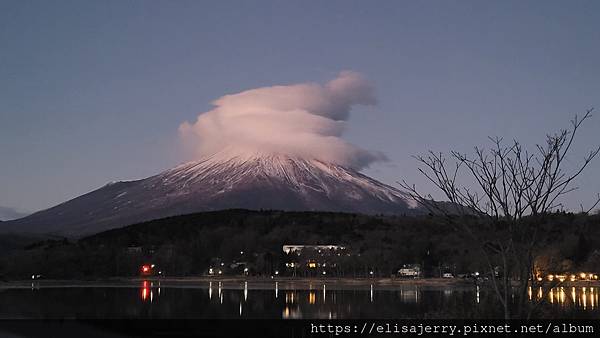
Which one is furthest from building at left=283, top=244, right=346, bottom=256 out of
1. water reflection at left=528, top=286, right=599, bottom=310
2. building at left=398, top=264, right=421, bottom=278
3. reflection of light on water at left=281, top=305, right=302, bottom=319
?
reflection of light on water at left=281, top=305, right=302, bottom=319

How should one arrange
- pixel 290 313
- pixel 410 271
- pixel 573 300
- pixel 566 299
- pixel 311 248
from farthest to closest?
1. pixel 311 248
2. pixel 410 271
3. pixel 290 313
4. pixel 573 300
5. pixel 566 299

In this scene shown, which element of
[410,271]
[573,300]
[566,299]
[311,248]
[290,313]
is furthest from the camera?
[311,248]

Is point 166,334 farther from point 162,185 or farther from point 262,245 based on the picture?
point 162,185

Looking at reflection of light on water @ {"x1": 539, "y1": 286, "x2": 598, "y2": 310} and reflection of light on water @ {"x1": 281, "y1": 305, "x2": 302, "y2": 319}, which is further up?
reflection of light on water @ {"x1": 539, "y1": 286, "x2": 598, "y2": 310}

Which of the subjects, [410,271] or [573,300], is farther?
[410,271]

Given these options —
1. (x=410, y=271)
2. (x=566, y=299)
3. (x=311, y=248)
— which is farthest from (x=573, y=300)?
(x=311, y=248)

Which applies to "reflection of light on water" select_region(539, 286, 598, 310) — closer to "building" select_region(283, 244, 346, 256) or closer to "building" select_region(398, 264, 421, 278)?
"building" select_region(398, 264, 421, 278)

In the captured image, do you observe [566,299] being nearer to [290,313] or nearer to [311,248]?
[290,313]

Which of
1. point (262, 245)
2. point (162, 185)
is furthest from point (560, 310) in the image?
point (162, 185)

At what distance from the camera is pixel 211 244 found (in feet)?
402

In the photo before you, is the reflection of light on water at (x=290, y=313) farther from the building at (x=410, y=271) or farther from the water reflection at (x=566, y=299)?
the building at (x=410, y=271)

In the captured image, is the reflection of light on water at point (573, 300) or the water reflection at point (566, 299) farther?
the reflection of light on water at point (573, 300)

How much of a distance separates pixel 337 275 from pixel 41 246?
185 ft

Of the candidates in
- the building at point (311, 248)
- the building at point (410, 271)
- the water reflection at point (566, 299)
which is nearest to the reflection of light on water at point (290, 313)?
the water reflection at point (566, 299)
